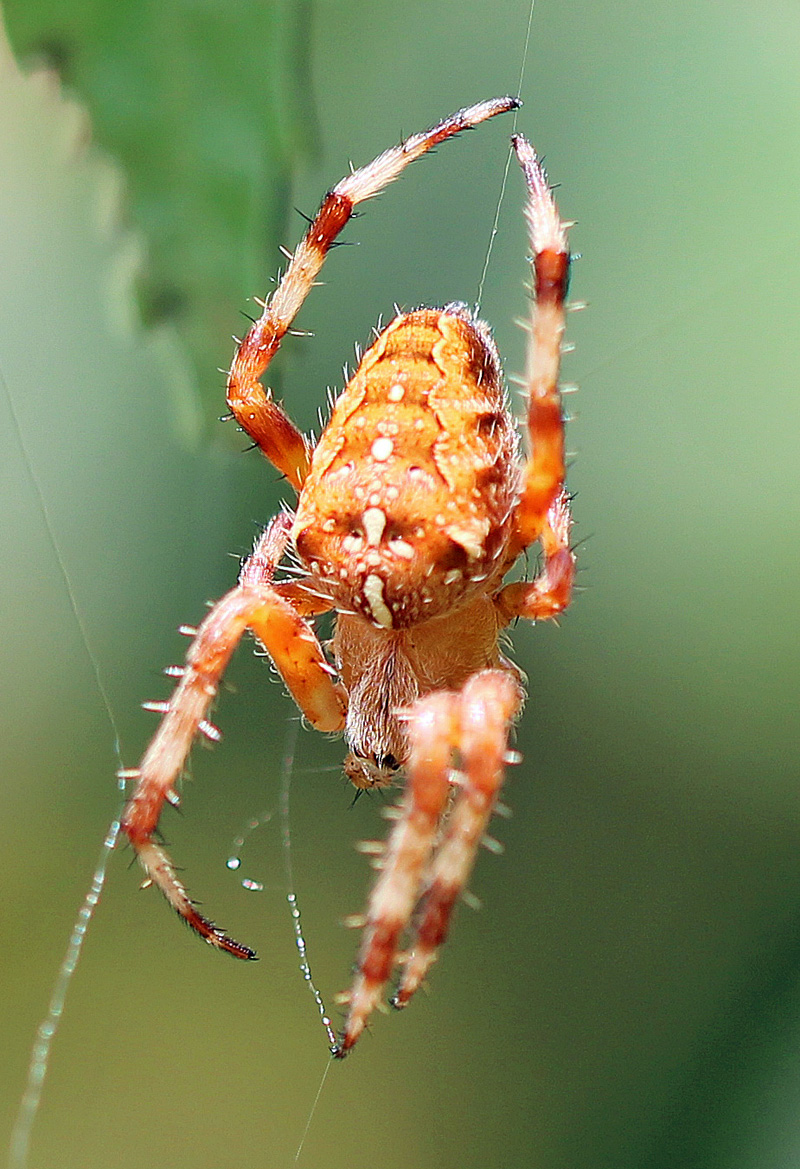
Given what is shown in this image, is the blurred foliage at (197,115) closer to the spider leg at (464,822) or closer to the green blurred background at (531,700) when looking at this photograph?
the spider leg at (464,822)

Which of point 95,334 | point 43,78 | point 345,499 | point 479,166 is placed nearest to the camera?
point 43,78

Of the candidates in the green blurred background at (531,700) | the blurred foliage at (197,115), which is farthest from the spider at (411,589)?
the green blurred background at (531,700)

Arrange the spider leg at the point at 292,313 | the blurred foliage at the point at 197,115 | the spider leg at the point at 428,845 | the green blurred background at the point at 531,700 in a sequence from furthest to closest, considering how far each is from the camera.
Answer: the green blurred background at the point at 531,700, the spider leg at the point at 292,313, the spider leg at the point at 428,845, the blurred foliage at the point at 197,115

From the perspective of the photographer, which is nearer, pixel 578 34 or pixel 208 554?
pixel 578 34

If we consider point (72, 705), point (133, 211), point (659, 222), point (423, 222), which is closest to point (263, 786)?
point (72, 705)

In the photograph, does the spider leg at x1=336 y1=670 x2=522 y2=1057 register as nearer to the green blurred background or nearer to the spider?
the spider

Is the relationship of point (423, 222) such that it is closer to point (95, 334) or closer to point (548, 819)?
point (95, 334)

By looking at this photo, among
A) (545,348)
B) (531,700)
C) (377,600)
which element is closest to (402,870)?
(377,600)
